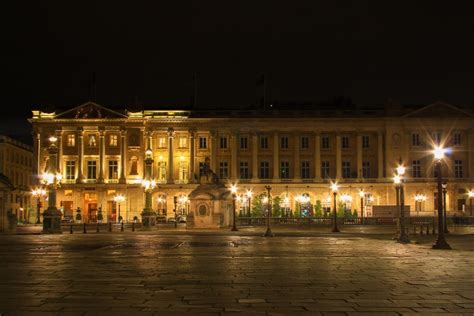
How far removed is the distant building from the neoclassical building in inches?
240

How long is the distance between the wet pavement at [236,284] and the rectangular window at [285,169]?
239 feet

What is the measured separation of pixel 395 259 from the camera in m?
23.0

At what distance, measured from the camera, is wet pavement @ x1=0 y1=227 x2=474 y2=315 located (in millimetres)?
12211

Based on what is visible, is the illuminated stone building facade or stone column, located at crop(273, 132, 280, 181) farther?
stone column, located at crop(273, 132, 280, 181)

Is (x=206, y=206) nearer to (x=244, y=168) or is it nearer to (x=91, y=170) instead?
(x=244, y=168)

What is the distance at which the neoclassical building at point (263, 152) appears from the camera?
94.2m

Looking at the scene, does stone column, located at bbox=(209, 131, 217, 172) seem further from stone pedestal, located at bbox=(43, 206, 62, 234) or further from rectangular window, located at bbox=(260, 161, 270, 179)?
stone pedestal, located at bbox=(43, 206, 62, 234)

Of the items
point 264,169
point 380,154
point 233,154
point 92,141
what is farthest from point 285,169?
point 92,141

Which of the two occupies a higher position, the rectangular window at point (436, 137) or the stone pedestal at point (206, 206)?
the rectangular window at point (436, 137)

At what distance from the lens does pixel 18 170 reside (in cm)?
10625

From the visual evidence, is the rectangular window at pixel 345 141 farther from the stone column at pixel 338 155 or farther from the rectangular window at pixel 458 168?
the rectangular window at pixel 458 168

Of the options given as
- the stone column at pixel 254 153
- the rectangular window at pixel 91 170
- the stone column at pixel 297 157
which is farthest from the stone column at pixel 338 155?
the rectangular window at pixel 91 170

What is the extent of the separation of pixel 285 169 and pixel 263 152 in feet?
12.7

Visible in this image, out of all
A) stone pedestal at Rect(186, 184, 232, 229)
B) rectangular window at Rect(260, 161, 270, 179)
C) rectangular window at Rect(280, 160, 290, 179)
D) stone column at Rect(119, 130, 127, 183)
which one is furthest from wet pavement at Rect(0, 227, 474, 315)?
rectangular window at Rect(260, 161, 270, 179)
